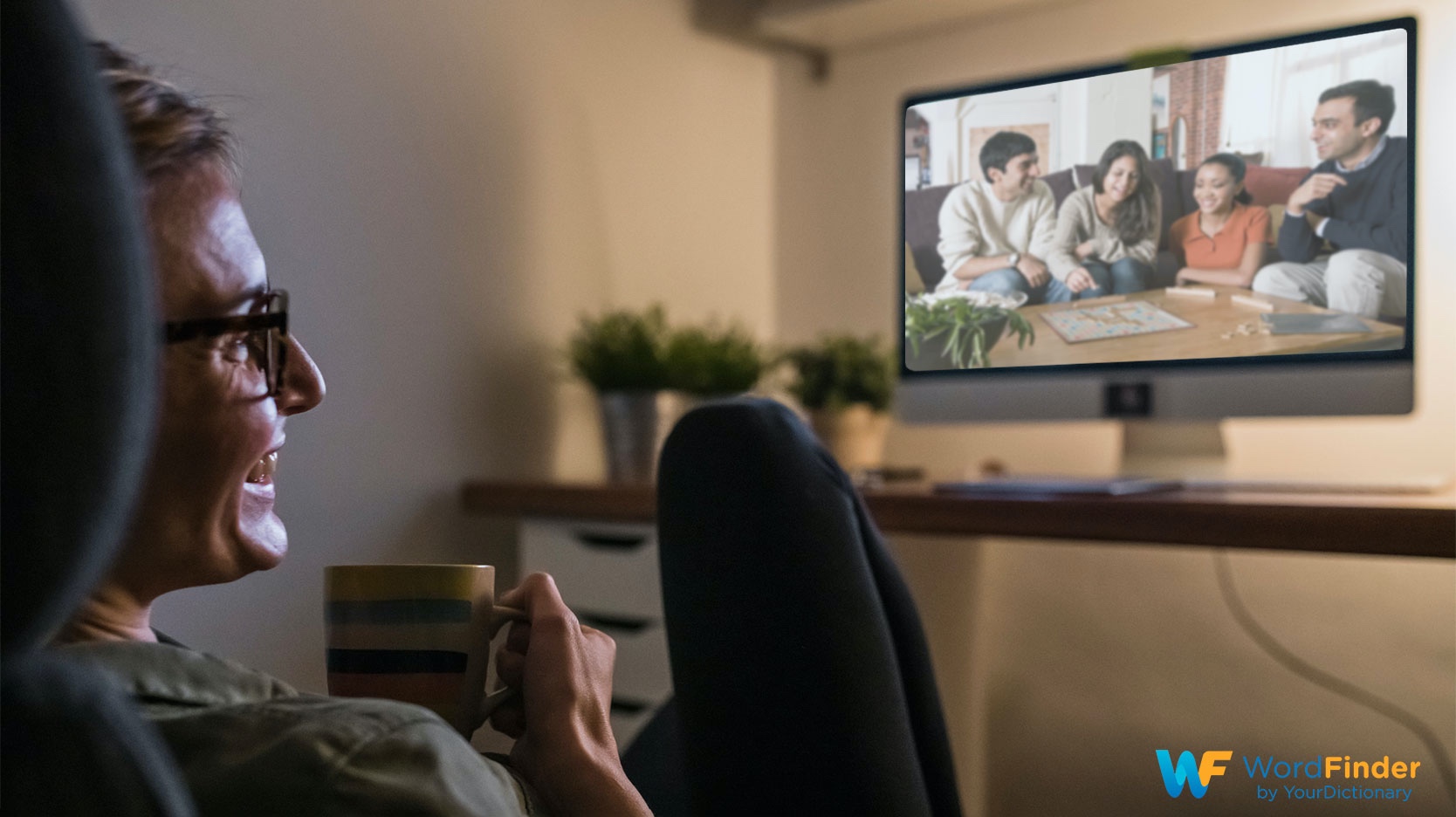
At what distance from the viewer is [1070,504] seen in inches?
48.6

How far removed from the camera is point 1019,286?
79cm

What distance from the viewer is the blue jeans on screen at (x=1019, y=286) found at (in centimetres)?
78

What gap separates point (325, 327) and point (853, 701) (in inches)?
40.7

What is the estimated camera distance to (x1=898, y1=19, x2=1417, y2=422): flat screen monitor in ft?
2.50

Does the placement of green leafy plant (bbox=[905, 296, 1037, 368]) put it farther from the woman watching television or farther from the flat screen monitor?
the woman watching television

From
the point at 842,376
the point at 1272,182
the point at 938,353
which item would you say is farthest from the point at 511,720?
the point at 842,376

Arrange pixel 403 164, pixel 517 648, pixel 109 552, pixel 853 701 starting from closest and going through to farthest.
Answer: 1. pixel 109 552
2. pixel 517 648
3. pixel 853 701
4. pixel 403 164

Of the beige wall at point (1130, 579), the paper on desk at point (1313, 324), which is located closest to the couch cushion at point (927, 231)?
the paper on desk at point (1313, 324)

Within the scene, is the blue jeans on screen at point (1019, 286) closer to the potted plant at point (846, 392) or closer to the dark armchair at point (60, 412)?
the dark armchair at point (60, 412)

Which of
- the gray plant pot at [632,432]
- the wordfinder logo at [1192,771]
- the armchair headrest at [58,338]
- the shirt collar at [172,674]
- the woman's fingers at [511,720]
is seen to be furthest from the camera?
the gray plant pot at [632,432]

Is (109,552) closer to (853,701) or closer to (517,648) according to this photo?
(517,648)

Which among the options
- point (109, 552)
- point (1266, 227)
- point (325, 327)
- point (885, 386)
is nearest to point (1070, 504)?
point (1266, 227)

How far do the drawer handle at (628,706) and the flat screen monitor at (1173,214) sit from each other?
92 centimetres

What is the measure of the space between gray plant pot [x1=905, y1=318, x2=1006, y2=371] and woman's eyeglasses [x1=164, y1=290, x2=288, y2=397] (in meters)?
0.44
